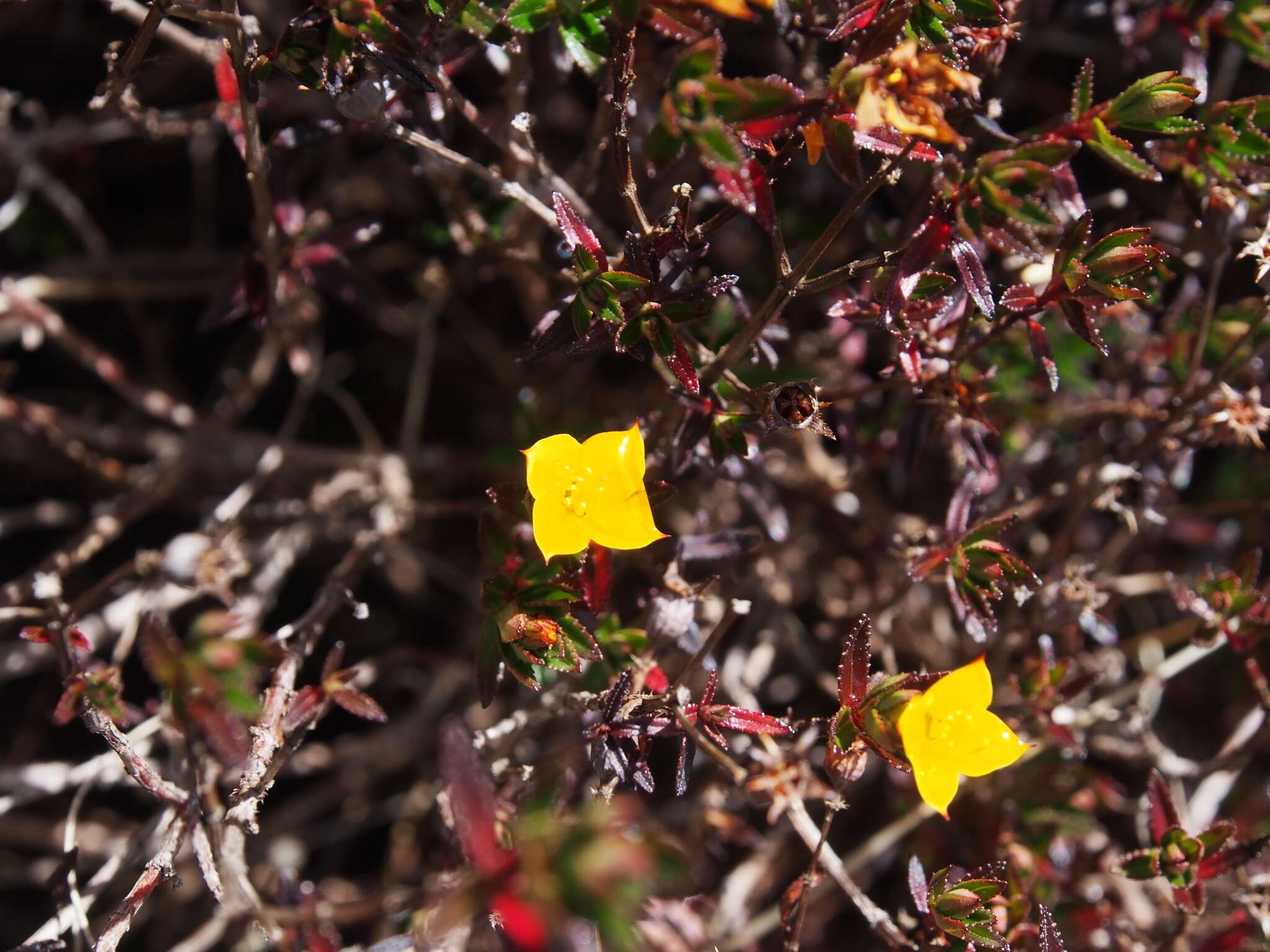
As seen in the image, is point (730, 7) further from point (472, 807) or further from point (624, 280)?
point (472, 807)

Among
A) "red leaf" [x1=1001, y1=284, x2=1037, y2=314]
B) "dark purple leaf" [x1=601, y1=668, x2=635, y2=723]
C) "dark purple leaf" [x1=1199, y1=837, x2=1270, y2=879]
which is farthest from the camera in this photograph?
"dark purple leaf" [x1=1199, y1=837, x2=1270, y2=879]

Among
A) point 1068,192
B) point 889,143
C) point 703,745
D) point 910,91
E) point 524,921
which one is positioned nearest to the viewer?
point 524,921

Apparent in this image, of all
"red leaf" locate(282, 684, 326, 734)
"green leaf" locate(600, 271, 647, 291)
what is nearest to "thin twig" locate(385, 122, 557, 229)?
"green leaf" locate(600, 271, 647, 291)

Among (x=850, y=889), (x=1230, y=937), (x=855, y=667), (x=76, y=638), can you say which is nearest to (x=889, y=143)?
(x=855, y=667)

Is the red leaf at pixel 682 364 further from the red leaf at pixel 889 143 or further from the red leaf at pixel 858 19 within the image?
the red leaf at pixel 858 19

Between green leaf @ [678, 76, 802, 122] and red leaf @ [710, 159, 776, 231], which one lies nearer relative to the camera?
green leaf @ [678, 76, 802, 122]

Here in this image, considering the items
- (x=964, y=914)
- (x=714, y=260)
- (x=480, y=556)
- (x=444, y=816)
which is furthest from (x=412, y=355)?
(x=964, y=914)

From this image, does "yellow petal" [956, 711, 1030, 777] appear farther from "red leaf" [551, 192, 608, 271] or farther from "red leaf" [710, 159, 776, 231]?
"red leaf" [551, 192, 608, 271]

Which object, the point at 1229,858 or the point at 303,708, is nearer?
the point at 303,708
